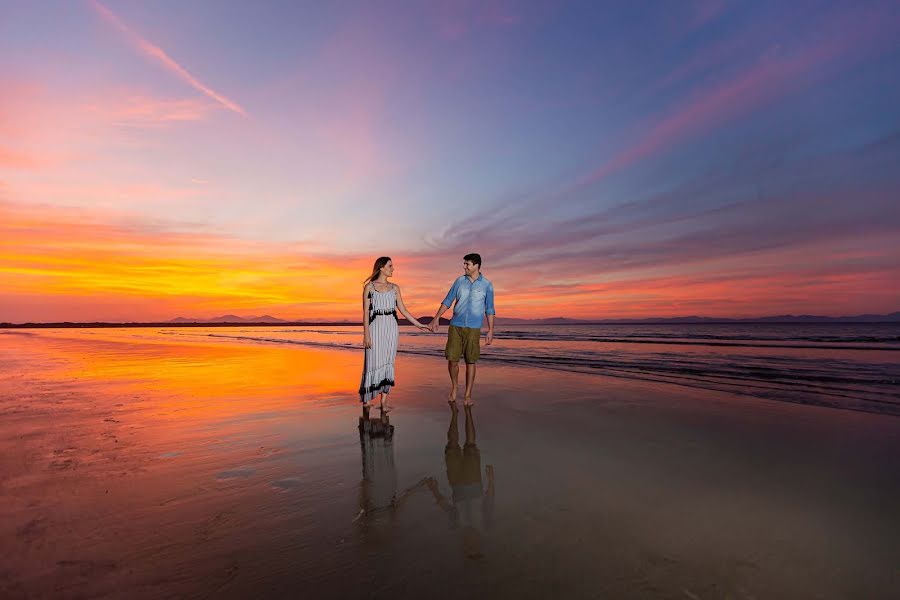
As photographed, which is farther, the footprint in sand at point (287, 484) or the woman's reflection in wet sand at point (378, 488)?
the footprint in sand at point (287, 484)

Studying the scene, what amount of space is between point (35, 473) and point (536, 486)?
14.8 ft

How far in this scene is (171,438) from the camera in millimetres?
5102

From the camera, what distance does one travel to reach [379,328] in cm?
709

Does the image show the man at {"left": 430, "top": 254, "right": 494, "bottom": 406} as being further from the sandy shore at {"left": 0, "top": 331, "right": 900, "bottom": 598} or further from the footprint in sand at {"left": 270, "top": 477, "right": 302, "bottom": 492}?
the footprint in sand at {"left": 270, "top": 477, "right": 302, "bottom": 492}

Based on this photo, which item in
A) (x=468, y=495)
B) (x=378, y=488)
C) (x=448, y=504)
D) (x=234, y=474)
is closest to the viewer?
(x=448, y=504)

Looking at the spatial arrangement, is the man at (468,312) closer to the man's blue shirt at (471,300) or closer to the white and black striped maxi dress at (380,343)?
the man's blue shirt at (471,300)

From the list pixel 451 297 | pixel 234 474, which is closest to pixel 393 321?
pixel 451 297

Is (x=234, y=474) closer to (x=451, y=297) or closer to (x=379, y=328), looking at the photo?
(x=379, y=328)

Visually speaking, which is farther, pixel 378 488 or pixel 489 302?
pixel 489 302

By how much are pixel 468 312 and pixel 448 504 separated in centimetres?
468

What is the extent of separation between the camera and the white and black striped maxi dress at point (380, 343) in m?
6.99

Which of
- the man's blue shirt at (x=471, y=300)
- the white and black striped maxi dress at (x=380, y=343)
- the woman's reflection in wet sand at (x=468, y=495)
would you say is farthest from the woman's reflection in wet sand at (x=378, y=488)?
the man's blue shirt at (x=471, y=300)

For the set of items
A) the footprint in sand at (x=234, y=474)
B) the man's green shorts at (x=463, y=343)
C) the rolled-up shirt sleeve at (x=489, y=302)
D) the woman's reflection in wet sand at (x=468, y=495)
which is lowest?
the woman's reflection in wet sand at (x=468, y=495)

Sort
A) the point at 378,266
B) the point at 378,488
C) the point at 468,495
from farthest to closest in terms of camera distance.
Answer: the point at 378,266 < the point at 378,488 < the point at 468,495
